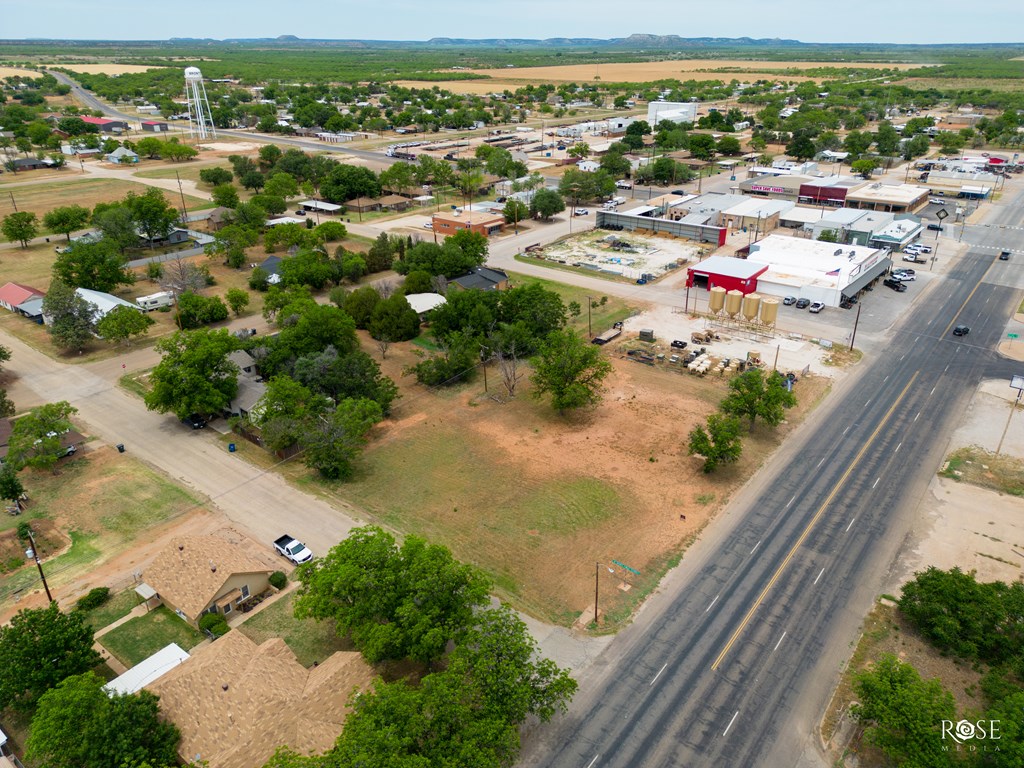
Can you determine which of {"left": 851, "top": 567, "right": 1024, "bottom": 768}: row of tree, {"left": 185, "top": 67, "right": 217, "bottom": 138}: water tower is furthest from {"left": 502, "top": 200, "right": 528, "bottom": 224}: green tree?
{"left": 185, "top": 67, "right": 217, "bottom": 138}: water tower

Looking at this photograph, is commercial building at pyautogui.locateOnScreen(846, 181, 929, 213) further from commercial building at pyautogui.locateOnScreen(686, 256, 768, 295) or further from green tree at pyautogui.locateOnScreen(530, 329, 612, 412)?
green tree at pyautogui.locateOnScreen(530, 329, 612, 412)

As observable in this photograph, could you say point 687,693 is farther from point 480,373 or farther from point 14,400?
point 14,400

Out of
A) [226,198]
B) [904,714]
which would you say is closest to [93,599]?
[904,714]

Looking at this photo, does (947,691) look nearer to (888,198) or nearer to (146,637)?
(146,637)

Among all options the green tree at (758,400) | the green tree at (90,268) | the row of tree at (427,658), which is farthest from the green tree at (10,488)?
the green tree at (758,400)

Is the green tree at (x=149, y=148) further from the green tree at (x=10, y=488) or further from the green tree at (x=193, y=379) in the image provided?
the green tree at (x=10, y=488)

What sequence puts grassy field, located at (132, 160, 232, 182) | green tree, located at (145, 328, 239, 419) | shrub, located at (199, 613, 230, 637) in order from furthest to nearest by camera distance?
1. grassy field, located at (132, 160, 232, 182)
2. green tree, located at (145, 328, 239, 419)
3. shrub, located at (199, 613, 230, 637)
